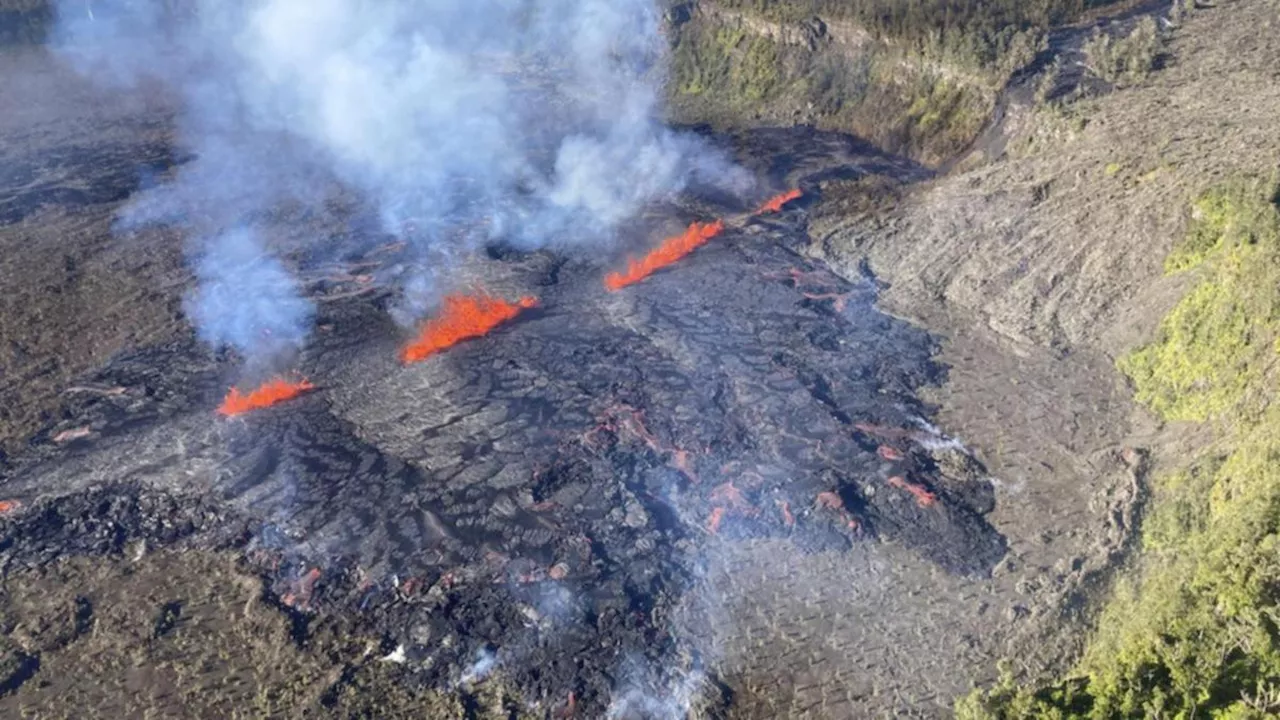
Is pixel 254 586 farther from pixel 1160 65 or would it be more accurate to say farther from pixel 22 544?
pixel 1160 65

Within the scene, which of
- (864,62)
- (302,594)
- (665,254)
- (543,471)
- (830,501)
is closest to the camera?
(302,594)

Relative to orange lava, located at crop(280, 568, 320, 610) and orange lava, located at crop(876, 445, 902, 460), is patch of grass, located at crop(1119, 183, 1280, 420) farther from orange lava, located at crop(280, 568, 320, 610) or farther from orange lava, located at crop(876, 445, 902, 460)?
orange lava, located at crop(280, 568, 320, 610)

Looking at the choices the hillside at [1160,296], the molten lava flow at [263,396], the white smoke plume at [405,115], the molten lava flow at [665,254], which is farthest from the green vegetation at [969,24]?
the molten lava flow at [263,396]

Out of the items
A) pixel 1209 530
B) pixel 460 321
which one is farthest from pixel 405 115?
pixel 1209 530

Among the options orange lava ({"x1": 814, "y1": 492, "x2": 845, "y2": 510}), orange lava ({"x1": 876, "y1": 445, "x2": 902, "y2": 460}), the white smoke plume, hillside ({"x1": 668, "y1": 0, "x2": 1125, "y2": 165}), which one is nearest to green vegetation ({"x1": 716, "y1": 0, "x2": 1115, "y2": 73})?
hillside ({"x1": 668, "y1": 0, "x2": 1125, "y2": 165})

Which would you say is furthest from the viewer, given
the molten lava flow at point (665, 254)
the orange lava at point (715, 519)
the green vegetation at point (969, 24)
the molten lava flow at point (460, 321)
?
the green vegetation at point (969, 24)

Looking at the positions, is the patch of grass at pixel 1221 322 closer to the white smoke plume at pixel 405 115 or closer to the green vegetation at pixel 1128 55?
the green vegetation at pixel 1128 55

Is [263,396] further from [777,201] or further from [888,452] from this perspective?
[777,201]
